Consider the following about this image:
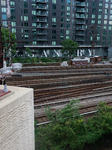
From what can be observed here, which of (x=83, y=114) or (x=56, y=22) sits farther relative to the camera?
(x=56, y=22)

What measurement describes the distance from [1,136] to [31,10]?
140ft

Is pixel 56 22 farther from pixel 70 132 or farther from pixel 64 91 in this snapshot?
pixel 70 132

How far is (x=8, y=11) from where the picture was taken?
119ft

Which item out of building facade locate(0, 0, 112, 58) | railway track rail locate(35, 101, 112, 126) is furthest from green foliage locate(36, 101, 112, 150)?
building facade locate(0, 0, 112, 58)

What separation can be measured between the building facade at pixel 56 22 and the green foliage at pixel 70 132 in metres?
32.3

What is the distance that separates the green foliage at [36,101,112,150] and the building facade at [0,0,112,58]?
3232cm

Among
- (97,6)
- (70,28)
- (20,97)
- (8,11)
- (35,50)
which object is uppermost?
(97,6)

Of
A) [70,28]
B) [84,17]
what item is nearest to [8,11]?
[70,28]

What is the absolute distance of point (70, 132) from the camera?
6746mm

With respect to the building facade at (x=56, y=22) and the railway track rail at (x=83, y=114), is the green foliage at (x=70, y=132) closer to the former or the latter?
the railway track rail at (x=83, y=114)

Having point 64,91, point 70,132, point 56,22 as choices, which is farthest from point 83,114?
point 56,22

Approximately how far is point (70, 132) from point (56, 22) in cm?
3960

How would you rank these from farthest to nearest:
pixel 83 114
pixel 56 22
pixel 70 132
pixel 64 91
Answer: pixel 56 22
pixel 64 91
pixel 83 114
pixel 70 132

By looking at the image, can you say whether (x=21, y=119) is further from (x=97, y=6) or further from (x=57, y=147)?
(x=97, y=6)
